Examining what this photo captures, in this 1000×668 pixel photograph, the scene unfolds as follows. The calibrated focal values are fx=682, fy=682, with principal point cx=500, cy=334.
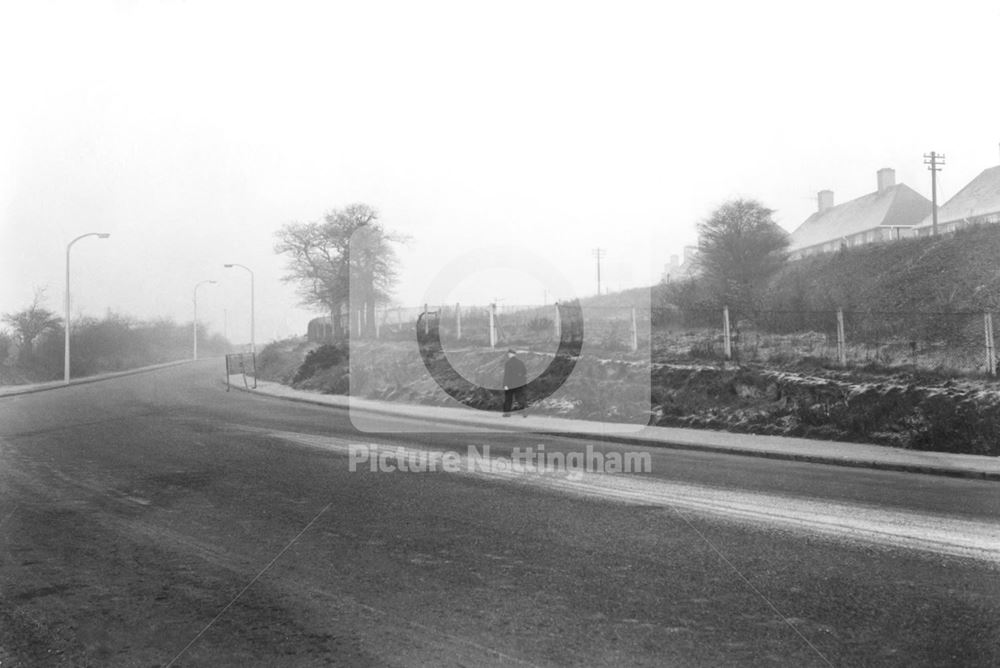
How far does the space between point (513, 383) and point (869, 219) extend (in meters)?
60.1

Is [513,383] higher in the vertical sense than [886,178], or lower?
lower

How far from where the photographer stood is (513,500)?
7305 mm

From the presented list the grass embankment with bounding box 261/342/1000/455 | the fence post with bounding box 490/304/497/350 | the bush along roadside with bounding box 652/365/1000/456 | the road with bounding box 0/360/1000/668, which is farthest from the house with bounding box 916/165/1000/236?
the road with bounding box 0/360/1000/668

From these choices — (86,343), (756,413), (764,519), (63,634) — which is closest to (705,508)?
(764,519)

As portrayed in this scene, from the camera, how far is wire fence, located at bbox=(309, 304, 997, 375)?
14484mm

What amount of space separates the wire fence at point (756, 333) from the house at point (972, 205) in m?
43.0

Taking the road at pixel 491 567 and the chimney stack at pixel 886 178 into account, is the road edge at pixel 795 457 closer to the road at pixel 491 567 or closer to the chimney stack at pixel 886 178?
the road at pixel 491 567

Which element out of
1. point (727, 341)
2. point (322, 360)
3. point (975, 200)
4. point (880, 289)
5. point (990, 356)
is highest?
point (975, 200)

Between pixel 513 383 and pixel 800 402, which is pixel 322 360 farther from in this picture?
pixel 800 402

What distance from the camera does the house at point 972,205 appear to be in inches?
2148

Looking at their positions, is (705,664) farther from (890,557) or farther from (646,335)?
(646,335)

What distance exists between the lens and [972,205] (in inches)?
2281

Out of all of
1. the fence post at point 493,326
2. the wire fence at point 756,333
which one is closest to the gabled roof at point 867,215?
the wire fence at point 756,333

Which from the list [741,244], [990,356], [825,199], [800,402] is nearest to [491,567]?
[800,402]
